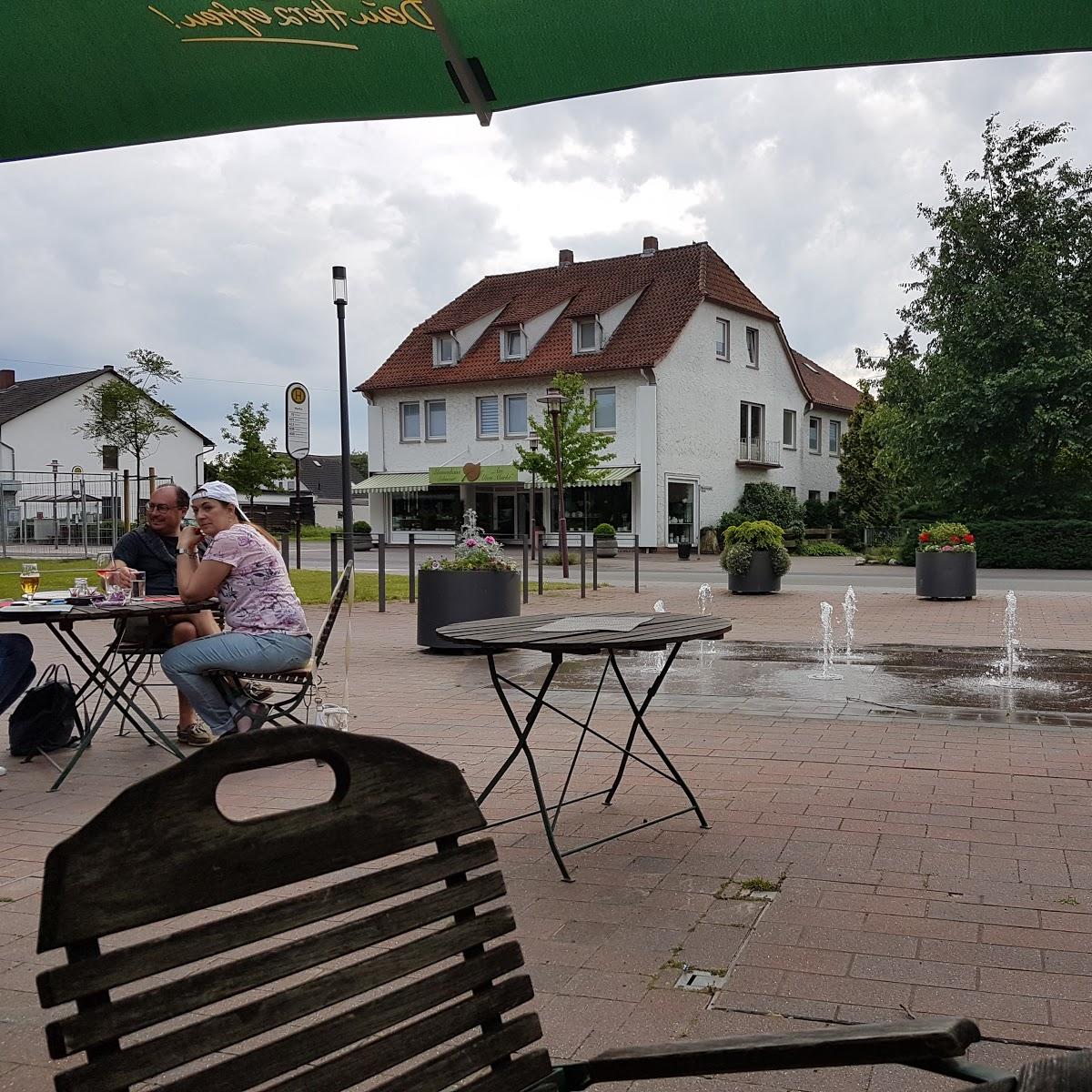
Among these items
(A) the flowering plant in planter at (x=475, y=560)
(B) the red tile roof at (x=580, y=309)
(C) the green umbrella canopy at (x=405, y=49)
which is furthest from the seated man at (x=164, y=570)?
(B) the red tile roof at (x=580, y=309)

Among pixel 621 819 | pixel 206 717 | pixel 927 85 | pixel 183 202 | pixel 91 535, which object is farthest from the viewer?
pixel 91 535

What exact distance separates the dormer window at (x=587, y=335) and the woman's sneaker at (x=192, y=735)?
117 feet

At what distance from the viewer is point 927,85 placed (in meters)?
2.18

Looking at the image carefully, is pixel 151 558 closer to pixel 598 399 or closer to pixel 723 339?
pixel 598 399

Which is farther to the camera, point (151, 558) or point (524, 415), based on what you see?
point (524, 415)

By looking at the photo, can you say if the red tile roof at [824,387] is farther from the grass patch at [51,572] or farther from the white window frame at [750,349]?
the grass patch at [51,572]

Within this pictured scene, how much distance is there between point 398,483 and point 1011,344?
76.3 feet

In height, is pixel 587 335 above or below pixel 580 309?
below

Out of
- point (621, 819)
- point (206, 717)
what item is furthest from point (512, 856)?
point (206, 717)

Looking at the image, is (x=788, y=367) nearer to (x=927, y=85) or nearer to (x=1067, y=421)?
(x=1067, y=421)

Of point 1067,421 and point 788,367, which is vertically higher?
point 788,367

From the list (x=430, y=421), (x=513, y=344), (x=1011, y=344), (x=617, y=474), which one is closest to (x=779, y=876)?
(x=1011, y=344)

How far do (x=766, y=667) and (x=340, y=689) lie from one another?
146 inches

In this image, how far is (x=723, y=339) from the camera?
42688mm
